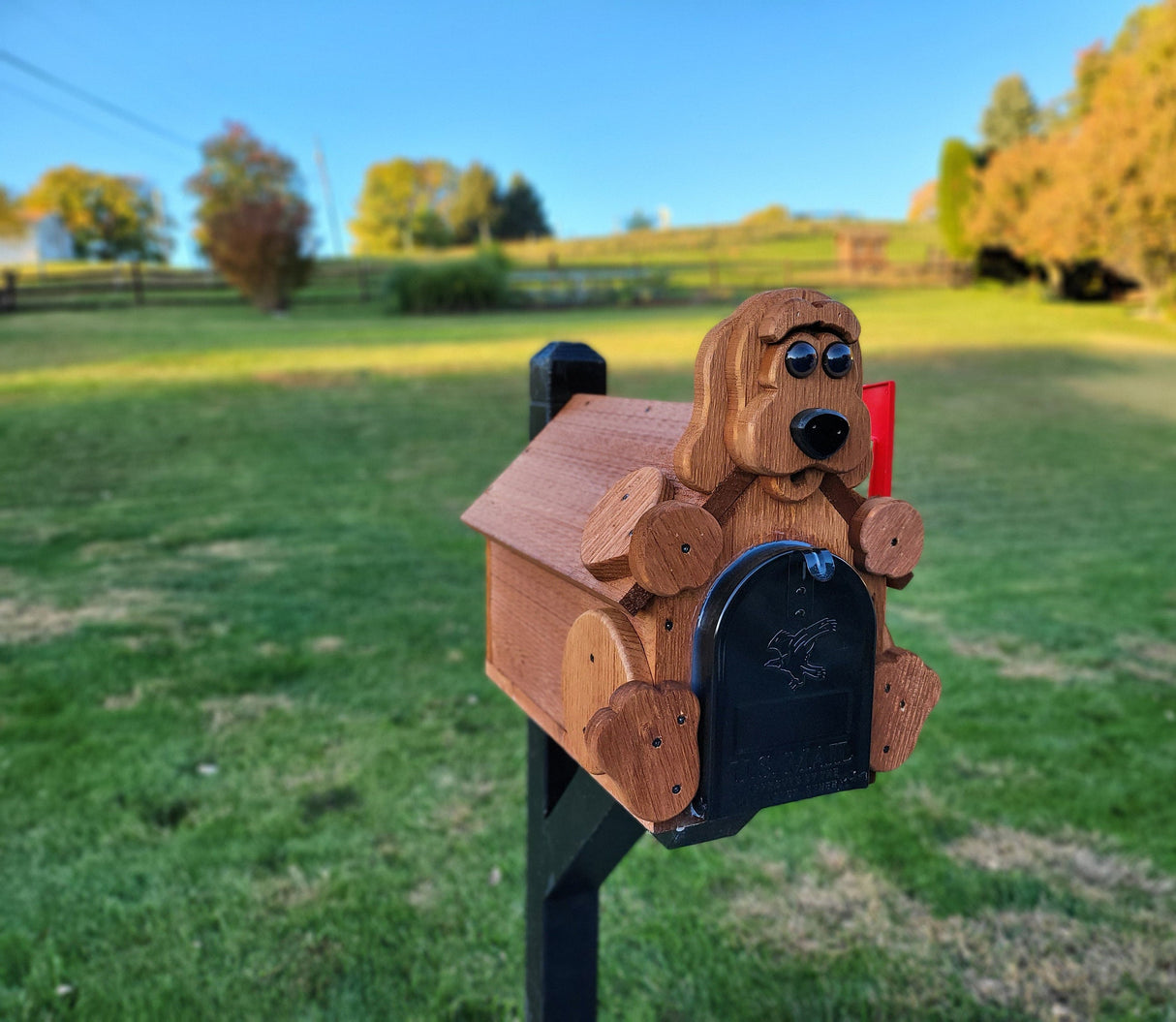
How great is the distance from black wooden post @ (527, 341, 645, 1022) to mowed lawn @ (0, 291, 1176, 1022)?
2.30 feet

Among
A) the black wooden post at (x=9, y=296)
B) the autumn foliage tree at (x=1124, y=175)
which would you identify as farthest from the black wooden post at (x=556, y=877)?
the black wooden post at (x=9, y=296)

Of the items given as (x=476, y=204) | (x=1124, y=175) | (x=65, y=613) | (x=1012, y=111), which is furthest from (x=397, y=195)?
(x=65, y=613)

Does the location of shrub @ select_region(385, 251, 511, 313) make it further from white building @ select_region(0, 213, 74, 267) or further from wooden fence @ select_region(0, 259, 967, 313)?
white building @ select_region(0, 213, 74, 267)

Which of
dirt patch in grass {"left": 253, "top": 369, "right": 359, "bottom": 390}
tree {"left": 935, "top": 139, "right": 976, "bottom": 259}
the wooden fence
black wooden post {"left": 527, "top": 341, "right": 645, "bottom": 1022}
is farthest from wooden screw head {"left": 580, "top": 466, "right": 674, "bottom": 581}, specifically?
tree {"left": 935, "top": 139, "right": 976, "bottom": 259}

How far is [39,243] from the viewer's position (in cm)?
5791

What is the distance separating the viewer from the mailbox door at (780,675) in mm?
895

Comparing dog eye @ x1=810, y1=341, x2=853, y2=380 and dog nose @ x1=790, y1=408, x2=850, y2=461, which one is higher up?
dog eye @ x1=810, y1=341, x2=853, y2=380

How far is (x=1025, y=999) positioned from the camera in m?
2.09

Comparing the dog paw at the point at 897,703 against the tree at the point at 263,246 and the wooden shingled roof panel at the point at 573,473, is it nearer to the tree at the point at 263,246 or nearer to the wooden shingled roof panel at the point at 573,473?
the wooden shingled roof panel at the point at 573,473

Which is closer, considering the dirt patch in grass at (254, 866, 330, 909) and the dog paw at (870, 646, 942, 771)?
the dog paw at (870, 646, 942, 771)

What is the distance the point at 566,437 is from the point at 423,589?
3.71m

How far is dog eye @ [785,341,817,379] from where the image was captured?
33.9 inches

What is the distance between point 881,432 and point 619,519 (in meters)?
0.35

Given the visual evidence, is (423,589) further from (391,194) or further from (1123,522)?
(391,194)
